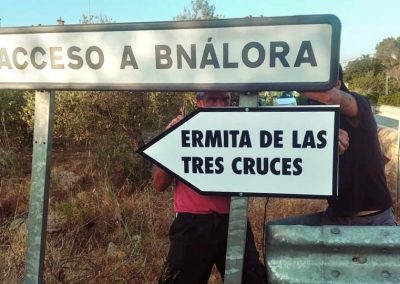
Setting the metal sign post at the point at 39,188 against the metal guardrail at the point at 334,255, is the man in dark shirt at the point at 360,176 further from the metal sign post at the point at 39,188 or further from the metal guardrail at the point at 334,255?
the metal sign post at the point at 39,188

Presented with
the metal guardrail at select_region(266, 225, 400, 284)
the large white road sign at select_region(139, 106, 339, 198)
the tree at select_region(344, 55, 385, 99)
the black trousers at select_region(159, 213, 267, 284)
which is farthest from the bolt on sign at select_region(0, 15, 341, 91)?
the tree at select_region(344, 55, 385, 99)

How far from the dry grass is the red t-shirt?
3.20 ft

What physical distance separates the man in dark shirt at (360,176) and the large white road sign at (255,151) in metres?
0.56

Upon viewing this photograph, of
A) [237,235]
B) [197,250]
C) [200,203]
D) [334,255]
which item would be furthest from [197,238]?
[334,255]

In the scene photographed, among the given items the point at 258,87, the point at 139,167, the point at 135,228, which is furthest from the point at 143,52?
the point at 139,167

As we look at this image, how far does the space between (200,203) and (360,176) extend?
34.5 inches

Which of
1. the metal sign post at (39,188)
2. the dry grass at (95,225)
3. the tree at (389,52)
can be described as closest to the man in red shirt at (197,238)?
the metal sign post at (39,188)

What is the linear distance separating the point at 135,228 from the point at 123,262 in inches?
56.2

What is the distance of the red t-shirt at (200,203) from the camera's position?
9.21 feet

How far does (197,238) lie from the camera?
2826mm

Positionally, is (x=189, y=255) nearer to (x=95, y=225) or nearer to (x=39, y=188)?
(x=39, y=188)

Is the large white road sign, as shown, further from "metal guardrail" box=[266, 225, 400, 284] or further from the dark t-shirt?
the dark t-shirt

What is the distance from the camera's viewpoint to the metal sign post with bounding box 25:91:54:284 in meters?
2.34

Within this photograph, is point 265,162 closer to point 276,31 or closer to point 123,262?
point 276,31
